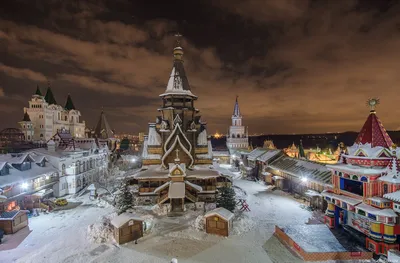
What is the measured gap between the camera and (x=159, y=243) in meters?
15.3

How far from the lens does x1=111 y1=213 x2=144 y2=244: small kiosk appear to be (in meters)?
15.2

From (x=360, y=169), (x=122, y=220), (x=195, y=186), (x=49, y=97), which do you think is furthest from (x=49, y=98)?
(x=360, y=169)

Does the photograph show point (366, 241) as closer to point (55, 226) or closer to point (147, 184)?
point (147, 184)

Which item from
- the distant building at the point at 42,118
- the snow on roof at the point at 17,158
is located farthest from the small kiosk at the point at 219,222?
the distant building at the point at 42,118

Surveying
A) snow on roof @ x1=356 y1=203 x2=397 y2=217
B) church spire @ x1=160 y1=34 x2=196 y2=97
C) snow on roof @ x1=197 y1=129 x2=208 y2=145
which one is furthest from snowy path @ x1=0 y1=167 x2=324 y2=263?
church spire @ x1=160 y1=34 x2=196 y2=97

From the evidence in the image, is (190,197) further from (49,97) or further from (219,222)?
(49,97)

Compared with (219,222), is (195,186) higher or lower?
higher

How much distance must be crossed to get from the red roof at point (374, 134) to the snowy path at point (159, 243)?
9.08m

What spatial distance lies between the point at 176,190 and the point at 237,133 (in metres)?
42.0

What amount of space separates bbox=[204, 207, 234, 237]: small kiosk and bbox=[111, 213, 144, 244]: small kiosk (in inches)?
204

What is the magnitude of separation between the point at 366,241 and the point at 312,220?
534cm

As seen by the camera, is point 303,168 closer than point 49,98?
Yes

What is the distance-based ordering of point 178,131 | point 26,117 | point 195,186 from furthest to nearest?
1. point 26,117
2. point 178,131
3. point 195,186

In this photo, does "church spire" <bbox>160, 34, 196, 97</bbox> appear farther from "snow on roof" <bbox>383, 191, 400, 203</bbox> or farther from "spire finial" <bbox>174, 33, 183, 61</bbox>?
"snow on roof" <bbox>383, 191, 400, 203</bbox>
